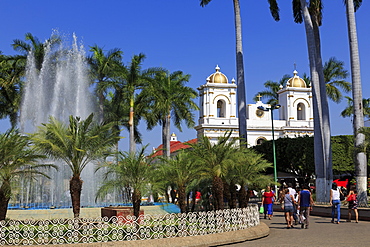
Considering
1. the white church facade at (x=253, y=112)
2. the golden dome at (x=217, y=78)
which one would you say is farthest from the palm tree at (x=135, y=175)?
the golden dome at (x=217, y=78)

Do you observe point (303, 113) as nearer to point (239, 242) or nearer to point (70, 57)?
point (70, 57)

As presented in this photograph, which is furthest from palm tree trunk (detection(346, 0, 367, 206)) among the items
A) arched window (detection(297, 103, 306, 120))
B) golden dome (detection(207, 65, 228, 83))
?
arched window (detection(297, 103, 306, 120))

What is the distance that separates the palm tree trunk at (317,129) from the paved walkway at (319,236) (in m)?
9.02

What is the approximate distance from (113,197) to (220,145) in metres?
11.1

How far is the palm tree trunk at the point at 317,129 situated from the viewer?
985 inches

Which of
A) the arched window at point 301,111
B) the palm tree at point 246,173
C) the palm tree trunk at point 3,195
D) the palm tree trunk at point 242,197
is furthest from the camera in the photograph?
the arched window at point 301,111

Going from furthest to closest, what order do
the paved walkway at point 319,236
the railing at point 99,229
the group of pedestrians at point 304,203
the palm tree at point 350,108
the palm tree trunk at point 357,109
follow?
1. the palm tree at point 350,108
2. the palm tree trunk at point 357,109
3. the group of pedestrians at point 304,203
4. the paved walkway at point 319,236
5. the railing at point 99,229

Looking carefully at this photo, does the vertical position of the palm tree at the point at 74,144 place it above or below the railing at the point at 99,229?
above

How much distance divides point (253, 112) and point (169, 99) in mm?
27065

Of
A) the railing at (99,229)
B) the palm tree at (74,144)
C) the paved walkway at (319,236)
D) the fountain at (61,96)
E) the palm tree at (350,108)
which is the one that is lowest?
the paved walkway at (319,236)

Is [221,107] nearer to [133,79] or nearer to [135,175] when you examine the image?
[133,79]

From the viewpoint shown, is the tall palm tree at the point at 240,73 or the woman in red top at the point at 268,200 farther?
the tall palm tree at the point at 240,73

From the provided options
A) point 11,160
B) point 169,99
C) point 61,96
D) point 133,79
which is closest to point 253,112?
point 169,99

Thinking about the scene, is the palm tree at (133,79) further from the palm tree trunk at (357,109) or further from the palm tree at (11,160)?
the palm tree at (11,160)
